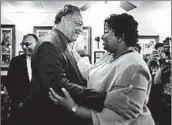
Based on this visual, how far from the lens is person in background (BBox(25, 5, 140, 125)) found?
4.62 feet

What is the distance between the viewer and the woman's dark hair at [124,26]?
1.54 meters

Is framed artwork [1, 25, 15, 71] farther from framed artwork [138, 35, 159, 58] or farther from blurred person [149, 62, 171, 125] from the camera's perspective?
blurred person [149, 62, 171, 125]

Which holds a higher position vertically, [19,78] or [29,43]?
[29,43]

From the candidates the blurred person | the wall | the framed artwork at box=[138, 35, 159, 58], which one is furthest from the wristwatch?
the framed artwork at box=[138, 35, 159, 58]

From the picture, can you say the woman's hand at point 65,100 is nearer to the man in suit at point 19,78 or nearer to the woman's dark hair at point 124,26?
the woman's dark hair at point 124,26

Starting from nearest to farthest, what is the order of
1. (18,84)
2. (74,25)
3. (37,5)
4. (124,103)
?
(124,103)
(74,25)
(18,84)
(37,5)

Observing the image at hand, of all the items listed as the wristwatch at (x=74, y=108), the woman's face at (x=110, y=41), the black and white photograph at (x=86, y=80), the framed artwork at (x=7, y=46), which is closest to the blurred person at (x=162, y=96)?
the black and white photograph at (x=86, y=80)

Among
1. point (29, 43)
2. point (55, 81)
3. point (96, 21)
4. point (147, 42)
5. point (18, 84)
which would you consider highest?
point (96, 21)

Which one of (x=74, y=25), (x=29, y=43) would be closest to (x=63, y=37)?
(x=74, y=25)

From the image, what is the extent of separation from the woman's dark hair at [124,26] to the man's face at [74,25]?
24 centimetres

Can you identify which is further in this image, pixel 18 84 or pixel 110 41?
pixel 18 84

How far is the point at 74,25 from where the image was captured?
1693 millimetres

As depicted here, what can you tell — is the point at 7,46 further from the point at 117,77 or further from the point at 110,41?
the point at 117,77

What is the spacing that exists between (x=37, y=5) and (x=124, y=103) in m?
3.82
